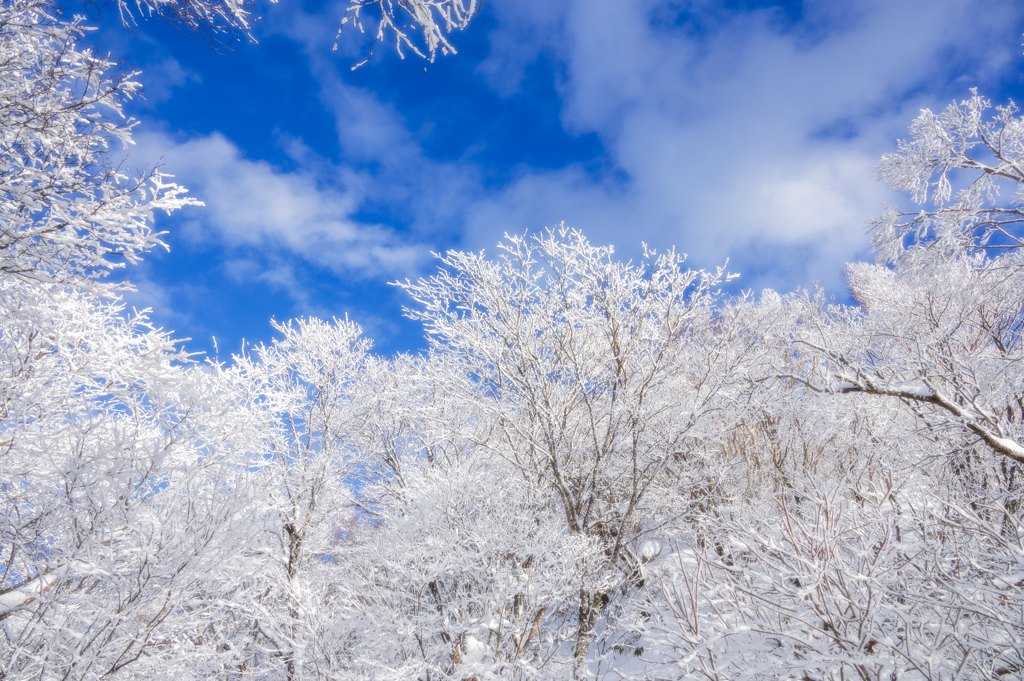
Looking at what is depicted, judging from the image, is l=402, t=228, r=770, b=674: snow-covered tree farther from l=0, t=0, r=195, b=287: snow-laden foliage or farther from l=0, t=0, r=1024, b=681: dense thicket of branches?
l=0, t=0, r=195, b=287: snow-laden foliage

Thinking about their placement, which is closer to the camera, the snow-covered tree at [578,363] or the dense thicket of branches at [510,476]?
the dense thicket of branches at [510,476]

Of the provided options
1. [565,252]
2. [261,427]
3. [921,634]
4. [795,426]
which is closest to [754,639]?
[921,634]

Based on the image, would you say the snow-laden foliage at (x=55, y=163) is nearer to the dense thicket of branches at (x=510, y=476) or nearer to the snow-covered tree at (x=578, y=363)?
the dense thicket of branches at (x=510, y=476)

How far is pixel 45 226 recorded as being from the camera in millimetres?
2801

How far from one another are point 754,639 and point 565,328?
4567mm

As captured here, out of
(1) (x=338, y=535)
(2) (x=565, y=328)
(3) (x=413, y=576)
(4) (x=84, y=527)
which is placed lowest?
(3) (x=413, y=576)

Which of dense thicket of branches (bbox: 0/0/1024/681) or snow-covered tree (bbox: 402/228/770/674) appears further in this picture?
snow-covered tree (bbox: 402/228/770/674)

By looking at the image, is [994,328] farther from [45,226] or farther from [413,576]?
[45,226]

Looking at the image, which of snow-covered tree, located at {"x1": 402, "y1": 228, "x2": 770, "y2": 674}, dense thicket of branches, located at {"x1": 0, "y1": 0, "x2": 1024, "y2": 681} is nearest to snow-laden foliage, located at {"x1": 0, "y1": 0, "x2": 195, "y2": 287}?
dense thicket of branches, located at {"x1": 0, "y1": 0, "x2": 1024, "y2": 681}

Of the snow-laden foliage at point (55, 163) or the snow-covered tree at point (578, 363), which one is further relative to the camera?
the snow-covered tree at point (578, 363)

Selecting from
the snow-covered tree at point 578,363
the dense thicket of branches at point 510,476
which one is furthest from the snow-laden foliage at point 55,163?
the snow-covered tree at point 578,363

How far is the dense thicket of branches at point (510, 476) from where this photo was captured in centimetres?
281

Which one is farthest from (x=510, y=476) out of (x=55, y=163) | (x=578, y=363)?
(x=55, y=163)

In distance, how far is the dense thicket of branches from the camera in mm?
2807
